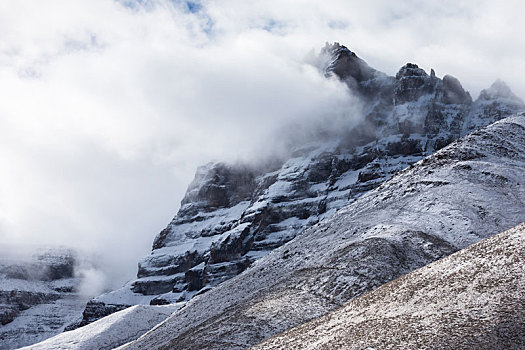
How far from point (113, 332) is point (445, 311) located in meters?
83.6

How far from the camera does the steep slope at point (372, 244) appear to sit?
205ft

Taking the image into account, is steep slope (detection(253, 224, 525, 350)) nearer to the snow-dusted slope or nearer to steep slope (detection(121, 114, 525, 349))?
steep slope (detection(121, 114, 525, 349))

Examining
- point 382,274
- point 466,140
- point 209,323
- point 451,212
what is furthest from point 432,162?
point 209,323

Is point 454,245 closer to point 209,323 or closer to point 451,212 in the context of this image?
point 451,212

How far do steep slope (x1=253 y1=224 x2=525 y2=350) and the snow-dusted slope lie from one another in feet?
220

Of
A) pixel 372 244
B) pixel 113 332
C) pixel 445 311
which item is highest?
pixel 113 332

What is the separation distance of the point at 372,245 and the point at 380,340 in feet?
112

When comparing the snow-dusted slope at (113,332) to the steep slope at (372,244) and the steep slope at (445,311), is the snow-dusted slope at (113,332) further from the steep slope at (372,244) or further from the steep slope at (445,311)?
the steep slope at (445,311)

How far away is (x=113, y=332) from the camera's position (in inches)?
4343

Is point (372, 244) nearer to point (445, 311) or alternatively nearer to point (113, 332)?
point (445, 311)

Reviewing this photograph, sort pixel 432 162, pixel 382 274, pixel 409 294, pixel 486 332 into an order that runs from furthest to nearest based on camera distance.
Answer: pixel 432 162 < pixel 382 274 < pixel 409 294 < pixel 486 332

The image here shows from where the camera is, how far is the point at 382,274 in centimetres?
6519

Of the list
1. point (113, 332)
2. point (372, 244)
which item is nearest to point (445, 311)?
point (372, 244)

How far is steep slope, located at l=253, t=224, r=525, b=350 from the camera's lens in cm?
3484
